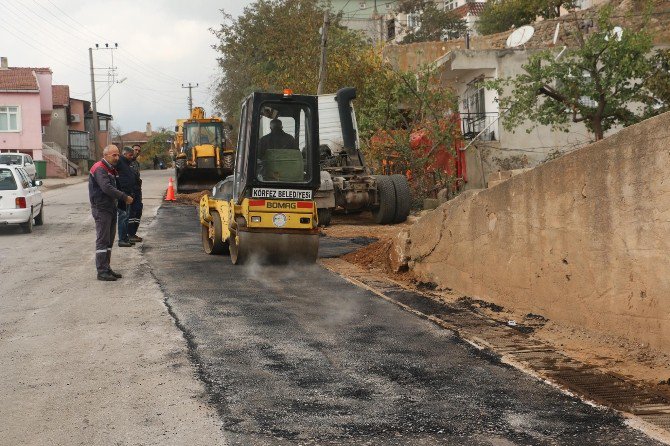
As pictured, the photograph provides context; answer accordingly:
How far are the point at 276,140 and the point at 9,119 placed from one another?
55536 millimetres

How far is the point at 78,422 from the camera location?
20.0ft

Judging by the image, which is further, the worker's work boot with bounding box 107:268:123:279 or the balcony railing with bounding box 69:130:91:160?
the balcony railing with bounding box 69:130:91:160

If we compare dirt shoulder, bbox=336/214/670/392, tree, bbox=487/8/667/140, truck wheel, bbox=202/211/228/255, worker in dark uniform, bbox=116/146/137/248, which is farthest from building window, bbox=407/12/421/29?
dirt shoulder, bbox=336/214/670/392

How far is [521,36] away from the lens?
3366 centimetres

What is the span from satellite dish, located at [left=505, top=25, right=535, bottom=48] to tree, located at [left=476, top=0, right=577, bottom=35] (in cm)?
1420

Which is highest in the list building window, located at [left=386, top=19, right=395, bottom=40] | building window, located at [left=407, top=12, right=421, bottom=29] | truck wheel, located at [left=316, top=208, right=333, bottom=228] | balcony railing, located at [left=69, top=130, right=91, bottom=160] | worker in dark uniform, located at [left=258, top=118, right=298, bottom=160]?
building window, located at [left=386, top=19, right=395, bottom=40]

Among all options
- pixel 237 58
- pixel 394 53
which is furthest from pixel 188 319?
pixel 237 58

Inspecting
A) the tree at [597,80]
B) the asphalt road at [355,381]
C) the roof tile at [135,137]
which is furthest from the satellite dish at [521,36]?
the roof tile at [135,137]

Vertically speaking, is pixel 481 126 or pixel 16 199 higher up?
pixel 481 126

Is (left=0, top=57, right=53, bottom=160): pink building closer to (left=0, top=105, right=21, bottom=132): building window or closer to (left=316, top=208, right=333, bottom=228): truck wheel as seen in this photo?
(left=0, top=105, right=21, bottom=132): building window

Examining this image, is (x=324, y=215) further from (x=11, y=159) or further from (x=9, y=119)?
(x=9, y=119)

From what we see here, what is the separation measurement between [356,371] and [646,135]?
3248 mm

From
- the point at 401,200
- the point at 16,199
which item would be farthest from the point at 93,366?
the point at 401,200

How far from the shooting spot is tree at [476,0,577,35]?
51.8 meters
